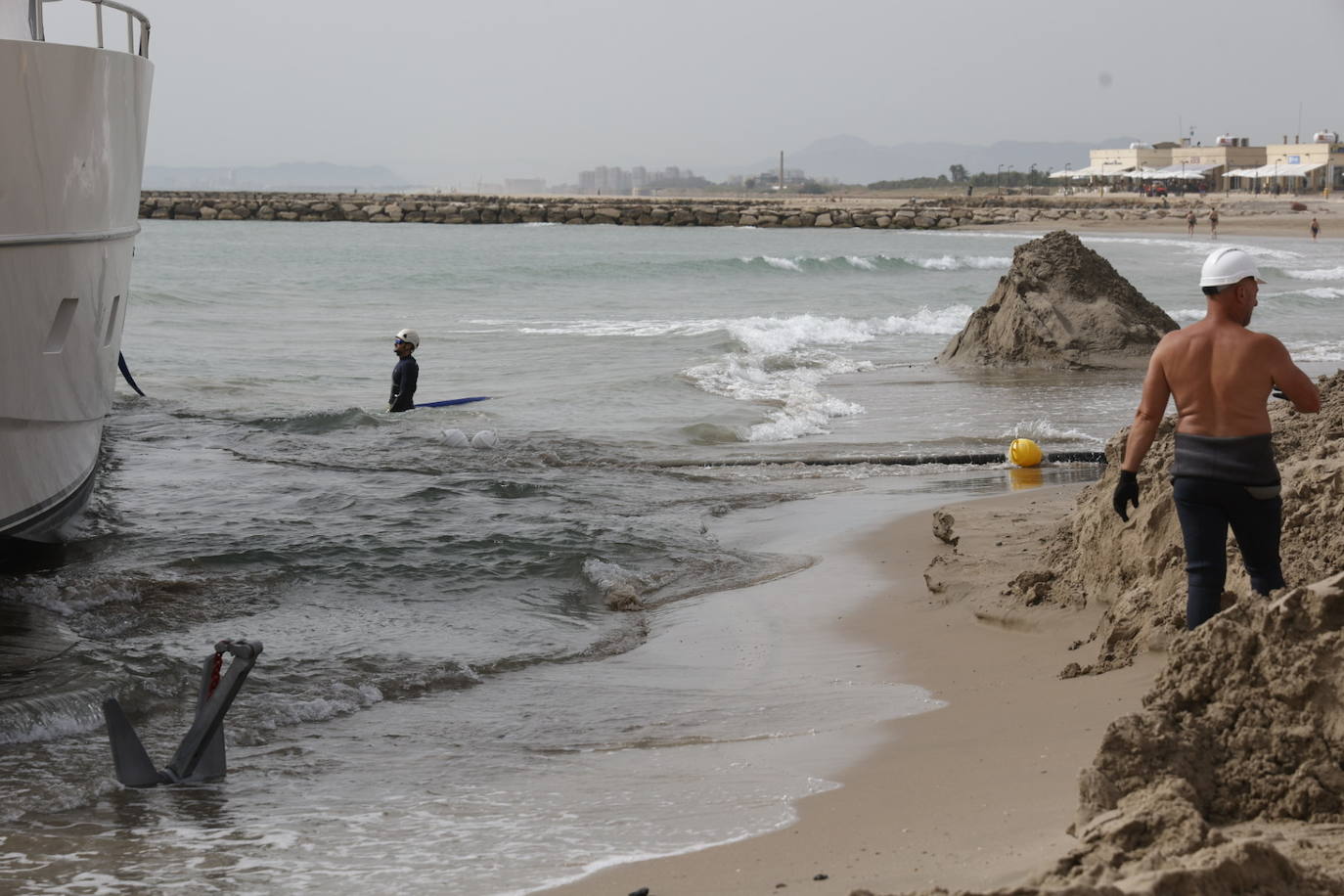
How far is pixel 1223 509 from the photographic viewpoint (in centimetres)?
459

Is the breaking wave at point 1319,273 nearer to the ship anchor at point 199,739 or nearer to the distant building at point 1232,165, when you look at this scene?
the ship anchor at point 199,739

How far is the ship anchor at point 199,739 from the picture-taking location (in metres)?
4.79

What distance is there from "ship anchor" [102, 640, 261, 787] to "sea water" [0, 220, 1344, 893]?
0.09m

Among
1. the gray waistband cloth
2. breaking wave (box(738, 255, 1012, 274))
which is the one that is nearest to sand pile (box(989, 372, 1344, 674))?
the gray waistband cloth

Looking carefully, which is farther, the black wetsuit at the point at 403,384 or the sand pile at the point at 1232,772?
the black wetsuit at the point at 403,384

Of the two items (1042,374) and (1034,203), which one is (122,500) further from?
(1034,203)

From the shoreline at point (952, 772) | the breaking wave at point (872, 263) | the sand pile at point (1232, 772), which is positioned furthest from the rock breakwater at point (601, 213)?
the sand pile at point (1232, 772)

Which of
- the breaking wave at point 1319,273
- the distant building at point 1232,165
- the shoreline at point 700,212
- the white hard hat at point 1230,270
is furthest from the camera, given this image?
the distant building at point 1232,165

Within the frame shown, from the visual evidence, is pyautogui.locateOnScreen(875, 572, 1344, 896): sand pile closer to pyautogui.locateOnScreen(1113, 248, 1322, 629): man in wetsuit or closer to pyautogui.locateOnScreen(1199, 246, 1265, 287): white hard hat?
pyautogui.locateOnScreen(1113, 248, 1322, 629): man in wetsuit

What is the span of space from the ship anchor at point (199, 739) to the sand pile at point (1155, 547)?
3060 mm

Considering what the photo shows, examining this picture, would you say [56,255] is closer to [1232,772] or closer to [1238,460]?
[1238,460]

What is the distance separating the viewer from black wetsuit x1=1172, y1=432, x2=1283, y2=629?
453 centimetres

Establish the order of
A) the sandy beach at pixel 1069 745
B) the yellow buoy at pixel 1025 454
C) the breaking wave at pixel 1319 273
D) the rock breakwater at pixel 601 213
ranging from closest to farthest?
the sandy beach at pixel 1069 745 < the yellow buoy at pixel 1025 454 < the breaking wave at pixel 1319 273 < the rock breakwater at pixel 601 213

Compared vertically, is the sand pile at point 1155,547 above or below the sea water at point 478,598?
above
